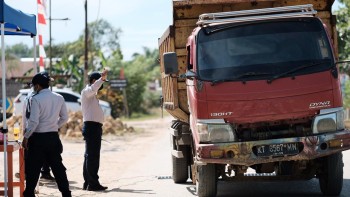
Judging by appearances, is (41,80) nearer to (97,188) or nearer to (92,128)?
(92,128)

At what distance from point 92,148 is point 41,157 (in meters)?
2.49

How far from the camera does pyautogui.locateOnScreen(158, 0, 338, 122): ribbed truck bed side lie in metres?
11.3

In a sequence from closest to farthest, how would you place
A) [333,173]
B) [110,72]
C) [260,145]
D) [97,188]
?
[260,145]
[333,173]
[97,188]
[110,72]

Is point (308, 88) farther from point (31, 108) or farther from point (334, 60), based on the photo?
point (31, 108)

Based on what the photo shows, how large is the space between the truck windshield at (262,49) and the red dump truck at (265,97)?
0.01 meters

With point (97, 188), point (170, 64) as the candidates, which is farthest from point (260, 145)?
point (97, 188)

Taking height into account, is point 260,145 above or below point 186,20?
below

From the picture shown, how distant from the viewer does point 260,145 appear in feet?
31.3

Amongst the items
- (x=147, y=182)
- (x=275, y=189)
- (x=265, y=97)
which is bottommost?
(x=147, y=182)

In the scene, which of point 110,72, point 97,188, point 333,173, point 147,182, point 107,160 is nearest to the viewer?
point 333,173

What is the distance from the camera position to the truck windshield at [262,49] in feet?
32.3

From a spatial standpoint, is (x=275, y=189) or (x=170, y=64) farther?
(x=275, y=189)

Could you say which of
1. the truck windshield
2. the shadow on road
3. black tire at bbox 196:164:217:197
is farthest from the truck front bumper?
the shadow on road

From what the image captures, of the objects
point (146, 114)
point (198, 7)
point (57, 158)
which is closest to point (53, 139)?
point (57, 158)
